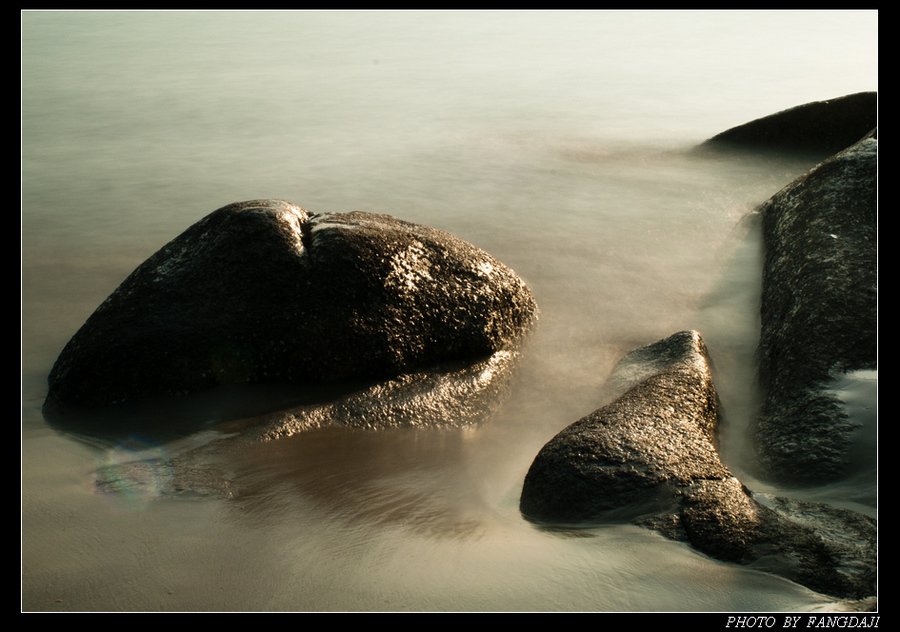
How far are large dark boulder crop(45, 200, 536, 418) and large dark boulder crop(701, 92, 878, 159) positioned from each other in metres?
4.81

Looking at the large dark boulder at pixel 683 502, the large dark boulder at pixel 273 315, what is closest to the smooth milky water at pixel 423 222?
the large dark boulder at pixel 683 502

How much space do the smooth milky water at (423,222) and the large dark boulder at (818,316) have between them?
0.39 ft

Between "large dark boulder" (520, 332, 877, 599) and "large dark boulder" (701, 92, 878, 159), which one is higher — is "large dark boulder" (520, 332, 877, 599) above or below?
below

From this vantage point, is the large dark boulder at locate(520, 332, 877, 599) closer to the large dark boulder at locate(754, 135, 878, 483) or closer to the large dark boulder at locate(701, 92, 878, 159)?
the large dark boulder at locate(754, 135, 878, 483)

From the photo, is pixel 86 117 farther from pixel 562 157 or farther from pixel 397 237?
pixel 397 237

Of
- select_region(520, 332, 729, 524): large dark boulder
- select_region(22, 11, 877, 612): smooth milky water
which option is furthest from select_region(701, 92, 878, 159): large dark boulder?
select_region(520, 332, 729, 524): large dark boulder

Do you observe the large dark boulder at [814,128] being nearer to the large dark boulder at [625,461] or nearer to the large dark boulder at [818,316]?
the large dark boulder at [818,316]

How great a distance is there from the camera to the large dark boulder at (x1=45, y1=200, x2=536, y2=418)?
11.2 feet

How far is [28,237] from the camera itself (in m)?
5.36

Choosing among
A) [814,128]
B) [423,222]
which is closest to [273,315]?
[423,222]

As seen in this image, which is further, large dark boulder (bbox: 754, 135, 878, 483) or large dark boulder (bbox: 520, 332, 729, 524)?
large dark boulder (bbox: 754, 135, 878, 483)

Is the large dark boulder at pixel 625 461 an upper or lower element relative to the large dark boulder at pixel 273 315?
lower

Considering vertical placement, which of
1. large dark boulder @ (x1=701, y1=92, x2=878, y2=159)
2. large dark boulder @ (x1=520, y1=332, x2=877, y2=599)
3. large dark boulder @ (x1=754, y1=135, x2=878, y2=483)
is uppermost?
large dark boulder @ (x1=701, y1=92, x2=878, y2=159)

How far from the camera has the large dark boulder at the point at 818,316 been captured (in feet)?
9.49
